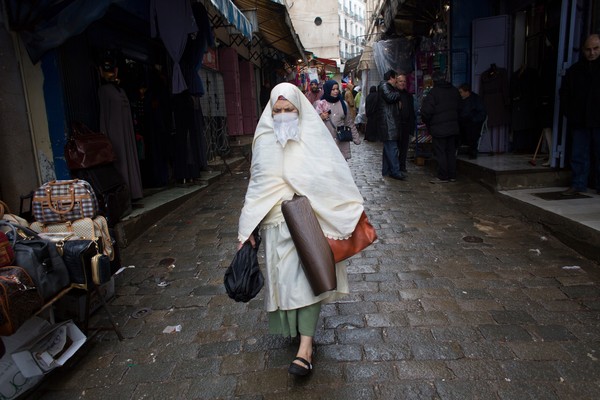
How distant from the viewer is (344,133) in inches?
307

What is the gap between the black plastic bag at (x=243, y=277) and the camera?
8.71 feet

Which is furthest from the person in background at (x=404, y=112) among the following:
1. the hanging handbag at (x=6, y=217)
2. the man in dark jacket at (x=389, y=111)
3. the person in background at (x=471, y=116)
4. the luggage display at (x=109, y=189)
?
the hanging handbag at (x=6, y=217)

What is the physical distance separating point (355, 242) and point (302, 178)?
1.77 ft

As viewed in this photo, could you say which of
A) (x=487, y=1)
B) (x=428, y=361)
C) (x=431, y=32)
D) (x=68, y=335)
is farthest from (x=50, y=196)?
(x=431, y=32)

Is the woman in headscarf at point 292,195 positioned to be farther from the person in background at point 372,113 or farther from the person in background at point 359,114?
the person in background at point 359,114

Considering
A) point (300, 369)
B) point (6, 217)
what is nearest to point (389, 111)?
point (300, 369)

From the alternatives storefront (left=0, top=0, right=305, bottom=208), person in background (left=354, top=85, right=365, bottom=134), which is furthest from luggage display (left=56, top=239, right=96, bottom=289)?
person in background (left=354, top=85, right=365, bottom=134)

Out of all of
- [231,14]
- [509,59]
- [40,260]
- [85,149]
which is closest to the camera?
[40,260]

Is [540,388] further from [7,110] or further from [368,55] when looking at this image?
[368,55]

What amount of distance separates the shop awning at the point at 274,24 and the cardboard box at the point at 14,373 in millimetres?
9194

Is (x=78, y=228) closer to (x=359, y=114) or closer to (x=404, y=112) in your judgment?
(x=404, y=112)

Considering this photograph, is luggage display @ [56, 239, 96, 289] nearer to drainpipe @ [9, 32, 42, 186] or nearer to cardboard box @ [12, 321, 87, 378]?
cardboard box @ [12, 321, 87, 378]

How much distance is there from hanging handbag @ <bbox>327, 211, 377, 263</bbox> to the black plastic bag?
505 millimetres

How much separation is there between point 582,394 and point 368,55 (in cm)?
1631
